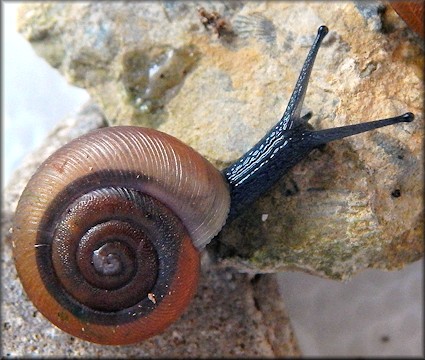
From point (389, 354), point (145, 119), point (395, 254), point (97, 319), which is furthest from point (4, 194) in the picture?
point (389, 354)

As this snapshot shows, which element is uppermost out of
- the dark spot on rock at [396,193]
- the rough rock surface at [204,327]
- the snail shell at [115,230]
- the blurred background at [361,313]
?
the dark spot on rock at [396,193]

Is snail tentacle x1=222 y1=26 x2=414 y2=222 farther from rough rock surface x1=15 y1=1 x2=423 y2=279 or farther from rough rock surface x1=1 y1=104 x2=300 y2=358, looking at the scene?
rough rock surface x1=1 y1=104 x2=300 y2=358

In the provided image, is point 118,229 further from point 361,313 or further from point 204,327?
point 361,313

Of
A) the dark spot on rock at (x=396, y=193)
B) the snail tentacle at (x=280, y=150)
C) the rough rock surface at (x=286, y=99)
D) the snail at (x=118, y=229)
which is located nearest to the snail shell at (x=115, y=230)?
the snail at (x=118, y=229)

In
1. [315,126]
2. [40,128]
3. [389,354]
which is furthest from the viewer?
[40,128]

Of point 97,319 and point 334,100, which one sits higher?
point 334,100

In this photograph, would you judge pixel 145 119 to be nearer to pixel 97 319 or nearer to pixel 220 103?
pixel 220 103

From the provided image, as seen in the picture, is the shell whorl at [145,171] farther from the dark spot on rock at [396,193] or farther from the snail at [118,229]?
the dark spot on rock at [396,193]
